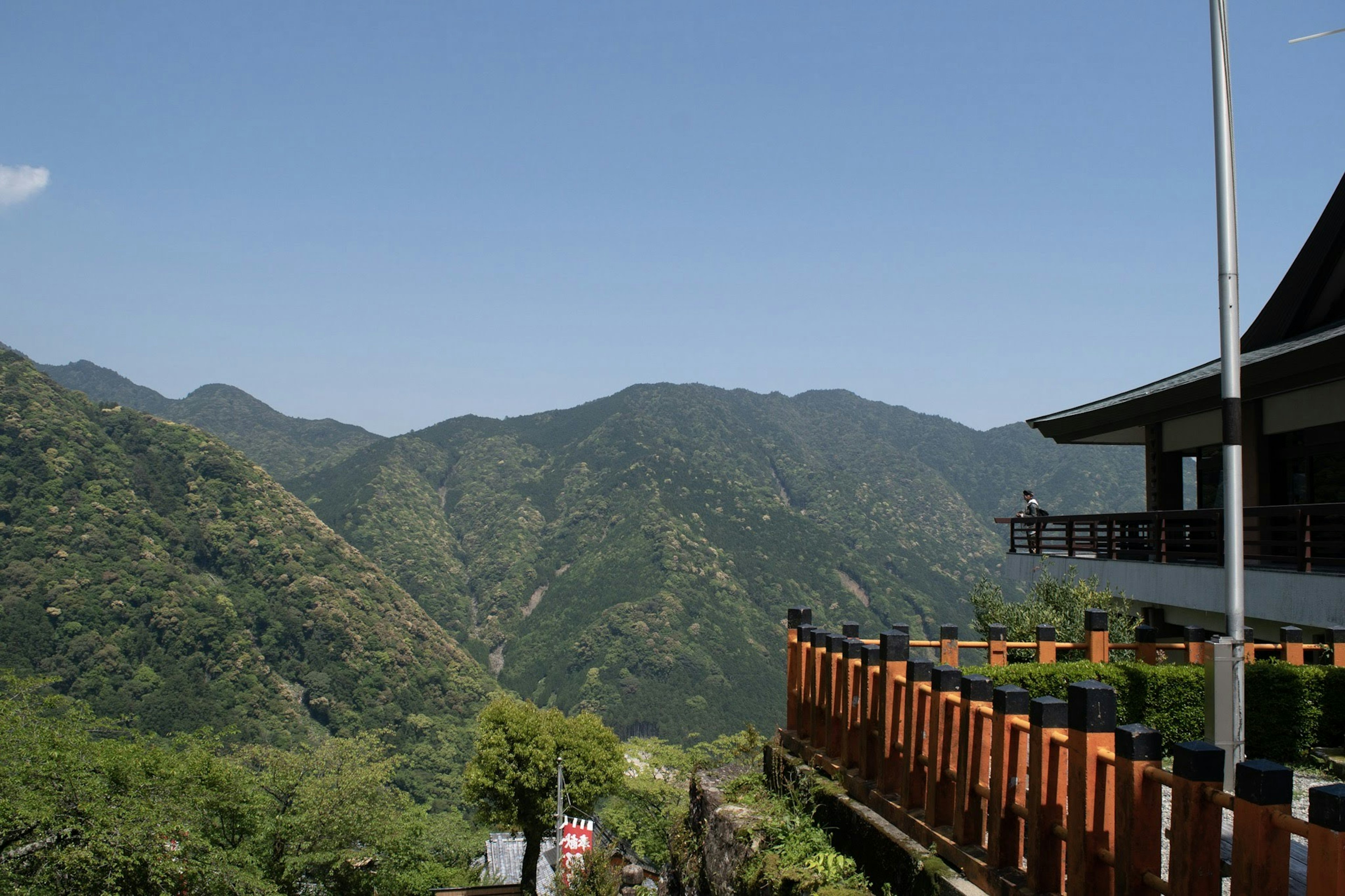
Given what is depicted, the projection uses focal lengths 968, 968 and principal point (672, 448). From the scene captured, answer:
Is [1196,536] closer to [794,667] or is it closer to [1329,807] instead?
[794,667]

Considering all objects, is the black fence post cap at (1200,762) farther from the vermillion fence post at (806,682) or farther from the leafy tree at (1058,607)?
the leafy tree at (1058,607)

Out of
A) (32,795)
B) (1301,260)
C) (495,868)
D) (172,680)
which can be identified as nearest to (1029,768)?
(1301,260)

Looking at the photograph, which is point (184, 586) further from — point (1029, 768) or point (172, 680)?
point (1029, 768)

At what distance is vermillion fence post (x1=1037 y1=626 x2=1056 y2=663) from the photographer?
8727mm

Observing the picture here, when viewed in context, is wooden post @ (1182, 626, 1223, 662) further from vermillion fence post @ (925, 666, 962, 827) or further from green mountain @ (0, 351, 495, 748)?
green mountain @ (0, 351, 495, 748)

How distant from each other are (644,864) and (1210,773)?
49000mm

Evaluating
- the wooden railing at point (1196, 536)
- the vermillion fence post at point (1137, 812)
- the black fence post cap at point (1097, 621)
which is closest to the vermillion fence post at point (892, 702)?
the vermillion fence post at point (1137, 812)

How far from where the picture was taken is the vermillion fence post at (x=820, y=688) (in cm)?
670

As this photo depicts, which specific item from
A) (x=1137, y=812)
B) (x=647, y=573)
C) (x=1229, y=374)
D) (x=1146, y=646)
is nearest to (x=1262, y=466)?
(x=1146, y=646)

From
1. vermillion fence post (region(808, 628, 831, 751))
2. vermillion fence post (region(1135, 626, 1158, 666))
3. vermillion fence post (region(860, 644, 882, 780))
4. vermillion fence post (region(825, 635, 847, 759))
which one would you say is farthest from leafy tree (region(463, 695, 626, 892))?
vermillion fence post (region(860, 644, 882, 780))

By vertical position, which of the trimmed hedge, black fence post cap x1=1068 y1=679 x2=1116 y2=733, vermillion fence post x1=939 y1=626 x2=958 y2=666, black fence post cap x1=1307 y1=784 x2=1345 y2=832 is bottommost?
the trimmed hedge

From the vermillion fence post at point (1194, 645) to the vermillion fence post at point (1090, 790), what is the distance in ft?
20.2

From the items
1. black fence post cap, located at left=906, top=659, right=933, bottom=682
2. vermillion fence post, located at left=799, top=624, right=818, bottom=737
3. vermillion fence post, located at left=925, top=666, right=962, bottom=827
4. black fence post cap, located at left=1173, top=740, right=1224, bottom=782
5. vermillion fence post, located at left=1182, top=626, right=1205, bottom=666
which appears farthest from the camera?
vermillion fence post, located at left=1182, top=626, right=1205, bottom=666

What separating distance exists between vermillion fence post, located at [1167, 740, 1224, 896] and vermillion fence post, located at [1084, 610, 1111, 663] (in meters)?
5.72
